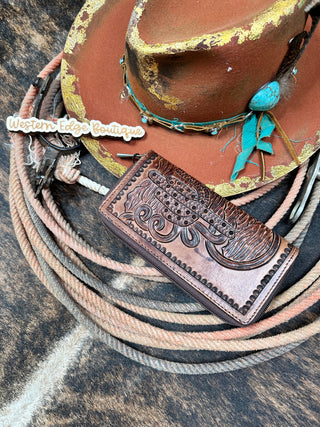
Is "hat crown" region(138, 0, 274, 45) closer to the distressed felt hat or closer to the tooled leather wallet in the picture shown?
the distressed felt hat

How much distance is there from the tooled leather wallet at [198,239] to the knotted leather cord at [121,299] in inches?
5.1

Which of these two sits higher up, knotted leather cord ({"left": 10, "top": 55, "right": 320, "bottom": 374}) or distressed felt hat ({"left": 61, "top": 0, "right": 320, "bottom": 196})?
distressed felt hat ({"left": 61, "top": 0, "right": 320, "bottom": 196})

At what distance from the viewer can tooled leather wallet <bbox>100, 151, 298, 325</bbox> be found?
0.83m

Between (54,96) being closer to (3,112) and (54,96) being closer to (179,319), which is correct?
(3,112)

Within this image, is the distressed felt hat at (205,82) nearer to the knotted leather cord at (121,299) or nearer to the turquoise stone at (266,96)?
the turquoise stone at (266,96)

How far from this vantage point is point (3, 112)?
1178 mm

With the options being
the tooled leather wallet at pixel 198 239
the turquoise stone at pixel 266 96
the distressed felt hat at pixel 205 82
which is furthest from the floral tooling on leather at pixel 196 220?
the turquoise stone at pixel 266 96

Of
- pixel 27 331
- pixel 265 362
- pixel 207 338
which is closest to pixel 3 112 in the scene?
pixel 27 331

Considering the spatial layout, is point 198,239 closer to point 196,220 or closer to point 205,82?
point 196,220

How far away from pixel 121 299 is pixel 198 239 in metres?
0.32

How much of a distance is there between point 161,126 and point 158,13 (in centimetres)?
29

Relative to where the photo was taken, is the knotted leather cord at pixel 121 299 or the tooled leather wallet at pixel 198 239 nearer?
the tooled leather wallet at pixel 198 239

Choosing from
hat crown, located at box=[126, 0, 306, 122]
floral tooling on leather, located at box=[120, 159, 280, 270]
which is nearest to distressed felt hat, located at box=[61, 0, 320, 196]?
hat crown, located at box=[126, 0, 306, 122]

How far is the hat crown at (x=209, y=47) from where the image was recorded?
29.1 inches
